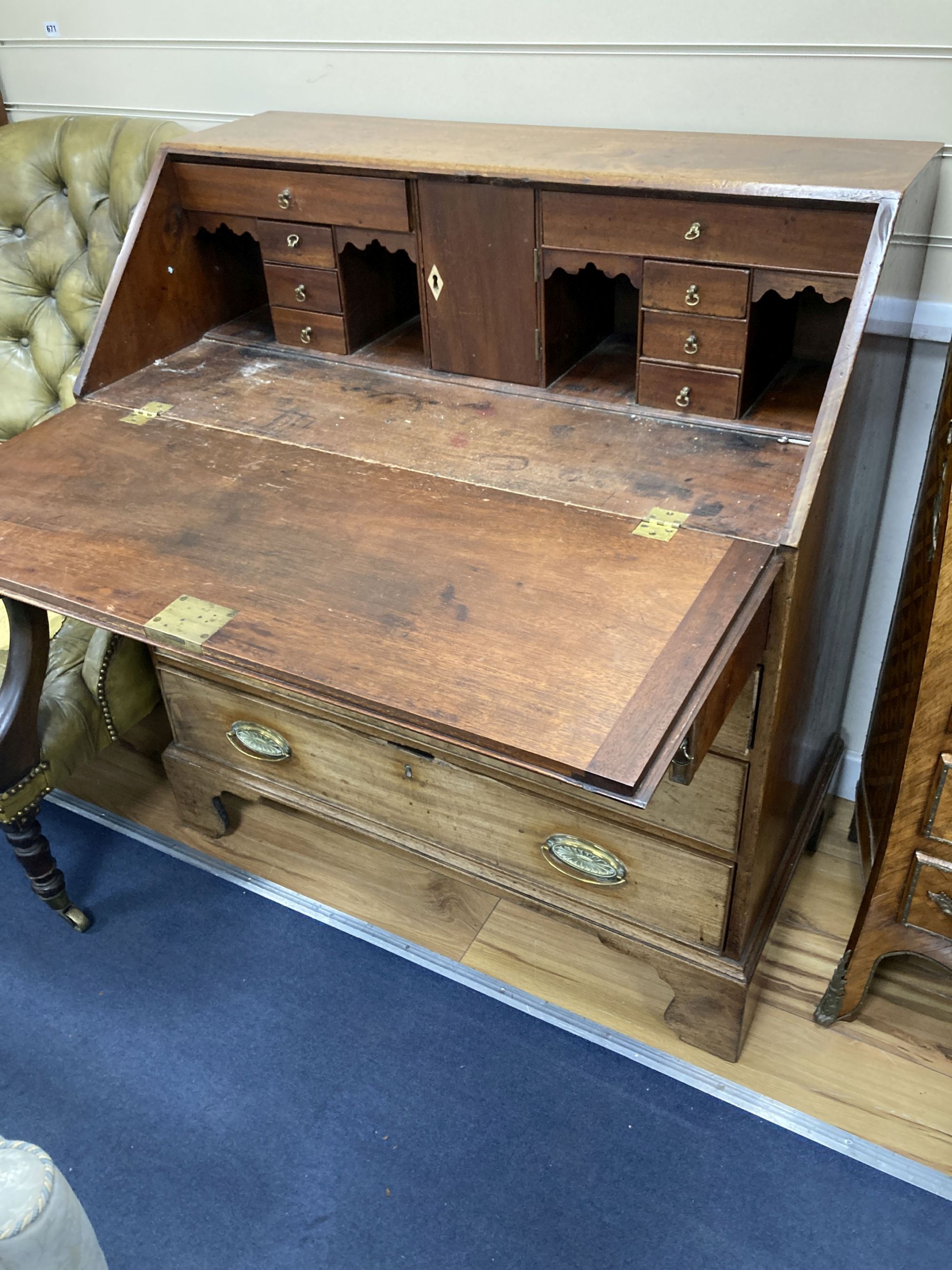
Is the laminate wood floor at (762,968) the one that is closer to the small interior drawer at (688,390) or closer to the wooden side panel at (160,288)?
the small interior drawer at (688,390)

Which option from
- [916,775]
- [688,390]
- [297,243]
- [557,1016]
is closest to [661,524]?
[688,390]

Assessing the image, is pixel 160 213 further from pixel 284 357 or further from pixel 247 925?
pixel 247 925

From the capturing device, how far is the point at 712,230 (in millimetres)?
1267

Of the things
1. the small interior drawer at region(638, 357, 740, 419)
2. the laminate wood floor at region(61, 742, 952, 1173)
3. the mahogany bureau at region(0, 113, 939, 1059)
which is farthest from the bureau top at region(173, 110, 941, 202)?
the laminate wood floor at region(61, 742, 952, 1173)

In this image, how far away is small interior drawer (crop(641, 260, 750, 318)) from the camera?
1.29 meters

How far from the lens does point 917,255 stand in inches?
54.7

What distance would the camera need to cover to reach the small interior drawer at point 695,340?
4.35ft

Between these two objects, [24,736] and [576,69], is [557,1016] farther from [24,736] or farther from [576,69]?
[576,69]

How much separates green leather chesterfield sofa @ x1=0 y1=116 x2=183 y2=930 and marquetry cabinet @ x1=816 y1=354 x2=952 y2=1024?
1.28m

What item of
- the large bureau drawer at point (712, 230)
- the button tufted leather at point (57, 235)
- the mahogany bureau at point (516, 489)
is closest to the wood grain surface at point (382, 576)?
the mahogany bureau at point (516, 489)

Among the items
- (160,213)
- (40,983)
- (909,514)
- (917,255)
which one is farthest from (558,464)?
(40,983)

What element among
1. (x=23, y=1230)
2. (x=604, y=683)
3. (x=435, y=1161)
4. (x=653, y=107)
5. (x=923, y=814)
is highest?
(x=653, y=107)

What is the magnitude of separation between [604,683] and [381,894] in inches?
43.3

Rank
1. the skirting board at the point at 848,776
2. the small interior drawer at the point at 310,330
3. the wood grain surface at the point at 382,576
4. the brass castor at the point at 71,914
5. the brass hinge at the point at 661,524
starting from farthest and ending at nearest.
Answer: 1. the skirting board at the point at 848,776
2. the brass castor at the point at 71,914
3. the small interior drawer at the point at 310,330
4. the brass hinge at the point at 661,524
5. the wood grain surface at the point at 382,576
